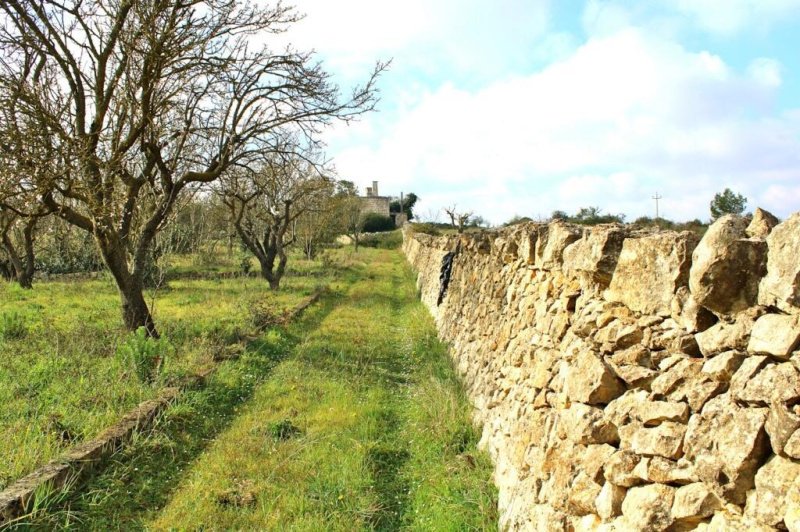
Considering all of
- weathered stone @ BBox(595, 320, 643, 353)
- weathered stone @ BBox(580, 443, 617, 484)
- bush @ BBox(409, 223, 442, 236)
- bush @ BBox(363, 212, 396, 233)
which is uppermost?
bush @ BBox(363, 212, 396, 233)

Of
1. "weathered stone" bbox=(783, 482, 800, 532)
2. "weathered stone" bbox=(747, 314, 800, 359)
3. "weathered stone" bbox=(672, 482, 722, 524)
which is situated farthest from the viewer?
"weathered stone" bbox=(672, 482, 722, 524)

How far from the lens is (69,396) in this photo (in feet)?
20.9

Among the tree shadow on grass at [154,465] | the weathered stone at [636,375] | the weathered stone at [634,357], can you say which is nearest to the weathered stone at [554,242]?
the weathered stone at [634,357]

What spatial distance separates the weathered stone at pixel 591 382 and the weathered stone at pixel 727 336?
64cm

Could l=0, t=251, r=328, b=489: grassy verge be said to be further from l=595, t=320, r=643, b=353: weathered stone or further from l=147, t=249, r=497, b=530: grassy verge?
l=595, t=320, r=643, b=353: weathered stone

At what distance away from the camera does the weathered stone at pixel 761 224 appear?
2.57 metres

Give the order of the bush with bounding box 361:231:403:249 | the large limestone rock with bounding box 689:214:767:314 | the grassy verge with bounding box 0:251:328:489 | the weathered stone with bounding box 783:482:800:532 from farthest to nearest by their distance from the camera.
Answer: the bush with bounding box 361:231:403:249 → the grassy verge with bounding box 0:251:328:489 → the large limestone rock with bounding box 689:214:767:314 → the weathered stone with bounding box 783:482:800:532

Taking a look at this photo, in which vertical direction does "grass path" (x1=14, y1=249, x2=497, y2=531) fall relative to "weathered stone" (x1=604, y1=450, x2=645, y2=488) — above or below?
below

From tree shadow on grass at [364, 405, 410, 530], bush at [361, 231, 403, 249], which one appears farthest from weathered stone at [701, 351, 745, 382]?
bush at [361, 231, 403, 249]

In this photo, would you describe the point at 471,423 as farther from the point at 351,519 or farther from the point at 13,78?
the point at 13,78

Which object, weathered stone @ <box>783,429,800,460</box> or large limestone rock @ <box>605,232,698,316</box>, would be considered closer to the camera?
weathered stone @ <box>783,429,800,460</box>

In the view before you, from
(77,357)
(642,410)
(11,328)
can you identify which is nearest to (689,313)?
(642,410)

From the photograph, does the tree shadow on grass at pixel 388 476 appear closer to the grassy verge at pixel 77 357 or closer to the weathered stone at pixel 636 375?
the weathered stone at pixel 636 375

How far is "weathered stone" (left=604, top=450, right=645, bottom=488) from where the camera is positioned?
263 cm
